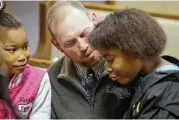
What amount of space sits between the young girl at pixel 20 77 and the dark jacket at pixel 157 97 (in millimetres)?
315

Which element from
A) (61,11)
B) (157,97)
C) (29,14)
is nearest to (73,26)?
(61,11)

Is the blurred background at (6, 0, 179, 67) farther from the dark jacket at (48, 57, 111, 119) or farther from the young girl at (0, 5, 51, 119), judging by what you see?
the young girl at (0, 5, 51, 119)

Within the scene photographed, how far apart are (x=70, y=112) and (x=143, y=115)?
0.36 m

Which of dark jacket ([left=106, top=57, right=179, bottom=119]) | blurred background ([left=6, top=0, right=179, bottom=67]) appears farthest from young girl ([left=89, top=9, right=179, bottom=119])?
blurred background ([left=6, top=0, right=179, bottom=67])

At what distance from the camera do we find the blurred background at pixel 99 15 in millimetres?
1462

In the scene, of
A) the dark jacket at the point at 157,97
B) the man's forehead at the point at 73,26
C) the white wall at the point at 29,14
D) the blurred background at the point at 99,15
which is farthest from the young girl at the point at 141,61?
the white wall at the point at 29,14

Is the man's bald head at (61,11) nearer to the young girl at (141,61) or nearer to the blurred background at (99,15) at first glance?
the young girl at (141,61)

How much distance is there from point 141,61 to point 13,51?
0.37 m

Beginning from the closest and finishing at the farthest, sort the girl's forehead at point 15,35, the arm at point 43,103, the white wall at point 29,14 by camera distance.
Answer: the girl's forehead at point 15,35 < the arm at point 43,103 < the white wall at point 29,14

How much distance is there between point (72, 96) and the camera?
1225 millimetres

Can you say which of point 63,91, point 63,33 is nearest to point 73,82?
point 63,91

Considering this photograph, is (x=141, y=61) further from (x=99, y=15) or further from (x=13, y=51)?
(x=99, y=15)

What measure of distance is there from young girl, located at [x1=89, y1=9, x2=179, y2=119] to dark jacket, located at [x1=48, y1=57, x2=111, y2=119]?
0.21 m

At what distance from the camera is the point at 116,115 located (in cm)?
112
